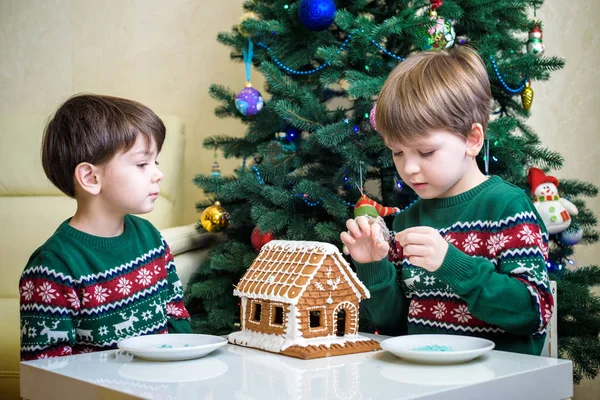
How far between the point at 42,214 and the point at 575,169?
2.06 metres

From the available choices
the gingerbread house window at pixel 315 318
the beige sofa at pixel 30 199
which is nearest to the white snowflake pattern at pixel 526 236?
the gingerbread house window at pixel 315 318

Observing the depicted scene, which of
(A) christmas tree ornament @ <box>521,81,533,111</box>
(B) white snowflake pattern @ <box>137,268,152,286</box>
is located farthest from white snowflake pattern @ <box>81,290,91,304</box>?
(A) christmas tree ornament @ <box>521,81,533,111</box>

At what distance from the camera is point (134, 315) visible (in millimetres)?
1297

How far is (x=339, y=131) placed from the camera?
191 centimetres

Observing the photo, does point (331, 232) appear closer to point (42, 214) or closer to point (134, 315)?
point (134, 315)

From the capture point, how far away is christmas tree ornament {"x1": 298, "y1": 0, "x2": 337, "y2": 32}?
1.97m

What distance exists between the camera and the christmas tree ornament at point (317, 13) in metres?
1.97

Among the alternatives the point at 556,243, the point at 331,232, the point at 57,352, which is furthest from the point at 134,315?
the point at 556,243

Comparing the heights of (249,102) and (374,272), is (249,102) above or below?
above

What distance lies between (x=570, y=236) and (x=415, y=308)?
106cm

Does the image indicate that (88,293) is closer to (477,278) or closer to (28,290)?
(28,290)

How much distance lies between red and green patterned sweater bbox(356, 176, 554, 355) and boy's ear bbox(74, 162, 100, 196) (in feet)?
1.77

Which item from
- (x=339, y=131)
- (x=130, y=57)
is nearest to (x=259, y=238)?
(x=339, y=131)

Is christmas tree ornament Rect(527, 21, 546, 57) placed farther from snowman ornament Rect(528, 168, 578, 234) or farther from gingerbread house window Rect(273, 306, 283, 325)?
gingerbread house window Rect(273, 306, 283, 325)
